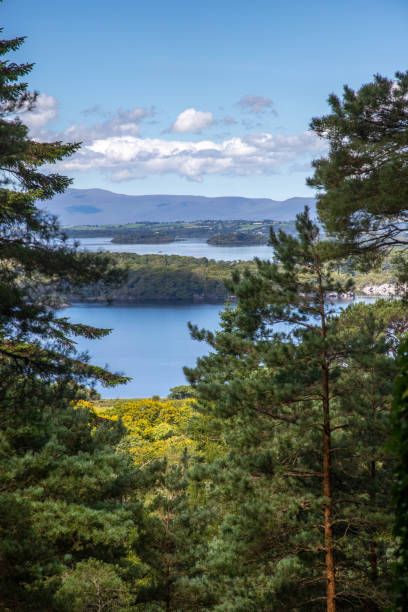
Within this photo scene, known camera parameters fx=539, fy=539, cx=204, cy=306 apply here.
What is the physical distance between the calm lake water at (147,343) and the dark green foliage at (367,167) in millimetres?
39510

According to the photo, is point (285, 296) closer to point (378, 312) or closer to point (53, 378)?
point (53, 378)

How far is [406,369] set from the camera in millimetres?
2910

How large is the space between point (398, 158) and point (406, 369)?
467 centimetres

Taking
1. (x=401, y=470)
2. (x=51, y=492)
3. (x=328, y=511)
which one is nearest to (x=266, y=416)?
(x=328, y=511)

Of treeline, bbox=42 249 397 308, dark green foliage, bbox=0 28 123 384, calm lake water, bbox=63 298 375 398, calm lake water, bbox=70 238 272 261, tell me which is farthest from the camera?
calm lake water, bbox=70 238 272 261

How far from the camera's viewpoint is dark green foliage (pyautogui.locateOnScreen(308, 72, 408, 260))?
6996mm

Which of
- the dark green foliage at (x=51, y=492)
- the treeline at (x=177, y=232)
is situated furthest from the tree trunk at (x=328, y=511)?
the treeline at (x=177, y=232)

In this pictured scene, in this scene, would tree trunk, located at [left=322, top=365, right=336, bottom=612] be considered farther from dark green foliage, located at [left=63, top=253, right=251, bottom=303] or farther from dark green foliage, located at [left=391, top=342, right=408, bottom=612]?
dark green foliage, located at [left=63, top=253, right=251, bottom=303]

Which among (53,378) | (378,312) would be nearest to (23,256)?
(53,378)

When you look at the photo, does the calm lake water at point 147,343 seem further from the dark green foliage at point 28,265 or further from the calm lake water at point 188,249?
the dark green foliage at point 28,265

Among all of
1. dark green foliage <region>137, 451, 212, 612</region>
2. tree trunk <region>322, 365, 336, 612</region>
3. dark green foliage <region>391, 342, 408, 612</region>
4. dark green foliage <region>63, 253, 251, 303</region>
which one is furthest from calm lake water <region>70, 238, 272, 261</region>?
dark green foliage <region>391, 342, 408, 612</region>

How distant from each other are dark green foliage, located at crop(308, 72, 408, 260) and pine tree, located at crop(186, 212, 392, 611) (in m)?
0.62

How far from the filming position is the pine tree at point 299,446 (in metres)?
6.75

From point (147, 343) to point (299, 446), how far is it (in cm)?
5984
